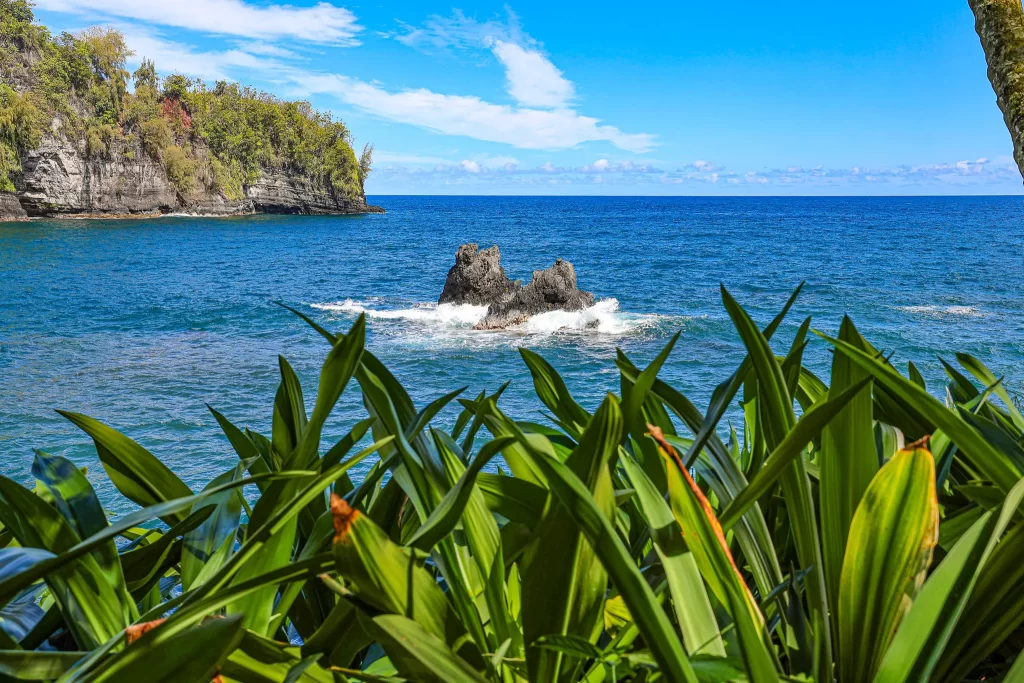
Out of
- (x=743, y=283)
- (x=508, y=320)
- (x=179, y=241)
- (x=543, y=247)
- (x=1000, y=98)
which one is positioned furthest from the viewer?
(x=543, y=247)

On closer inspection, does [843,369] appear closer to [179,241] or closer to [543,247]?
[179,241]

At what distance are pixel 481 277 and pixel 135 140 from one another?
39.3 meters

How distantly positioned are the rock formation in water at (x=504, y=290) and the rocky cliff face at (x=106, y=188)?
35.7m

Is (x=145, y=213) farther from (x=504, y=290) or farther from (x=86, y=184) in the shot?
→ (x=504, y=290)

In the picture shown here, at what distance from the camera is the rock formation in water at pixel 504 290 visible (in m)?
16.2

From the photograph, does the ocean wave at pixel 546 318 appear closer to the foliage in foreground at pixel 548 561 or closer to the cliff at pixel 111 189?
the foliage in foreground at pixel 548 561

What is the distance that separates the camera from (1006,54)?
1.81 m

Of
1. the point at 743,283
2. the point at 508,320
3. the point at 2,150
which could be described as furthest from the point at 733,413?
the point at 2,150

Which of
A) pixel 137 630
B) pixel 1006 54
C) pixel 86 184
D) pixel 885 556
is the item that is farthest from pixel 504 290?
pixel 86 184

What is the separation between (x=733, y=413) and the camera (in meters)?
10.2

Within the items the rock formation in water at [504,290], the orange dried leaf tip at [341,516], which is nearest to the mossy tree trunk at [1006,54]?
the orange dried leaf tip at [341,516]

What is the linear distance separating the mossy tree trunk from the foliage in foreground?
4.40 feet

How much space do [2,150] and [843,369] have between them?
159 ft

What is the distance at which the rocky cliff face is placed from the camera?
40.9 meters
